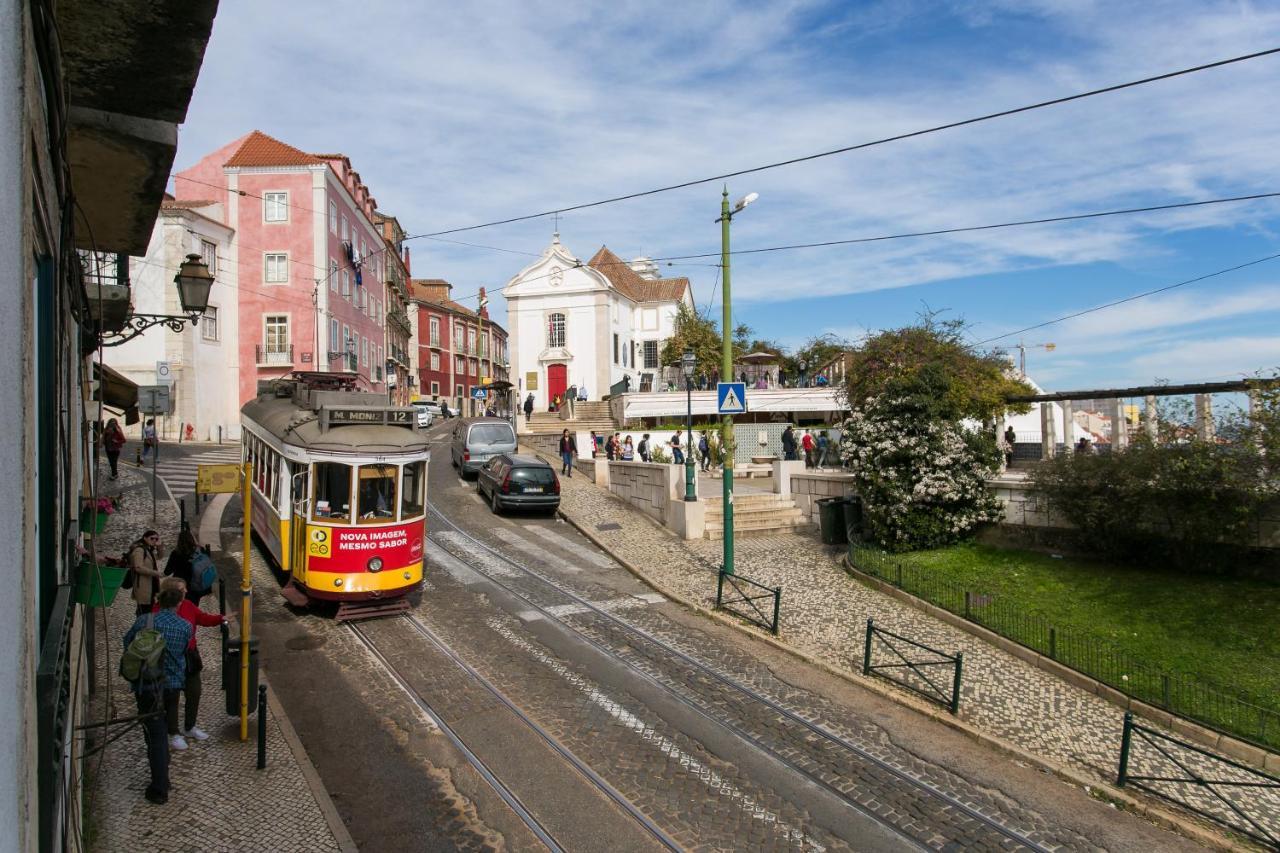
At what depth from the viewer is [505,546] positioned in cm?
1767

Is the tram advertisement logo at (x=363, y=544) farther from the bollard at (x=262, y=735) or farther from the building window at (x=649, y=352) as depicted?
the building window at (x=649, y=352)

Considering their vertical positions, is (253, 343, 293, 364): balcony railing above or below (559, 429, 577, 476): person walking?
above

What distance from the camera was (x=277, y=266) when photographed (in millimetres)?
36281

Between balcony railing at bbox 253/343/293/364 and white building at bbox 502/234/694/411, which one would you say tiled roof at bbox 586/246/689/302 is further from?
balcony railing at bbox 253/343/293/364

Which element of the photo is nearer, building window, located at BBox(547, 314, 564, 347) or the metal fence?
the metal fence

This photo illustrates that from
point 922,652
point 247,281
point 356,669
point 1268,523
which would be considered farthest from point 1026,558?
point 247,281

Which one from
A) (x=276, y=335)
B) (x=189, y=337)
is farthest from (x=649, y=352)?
(x=189, y=337)

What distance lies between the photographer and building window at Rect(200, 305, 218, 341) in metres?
33.3

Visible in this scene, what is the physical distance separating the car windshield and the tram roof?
41.6ft

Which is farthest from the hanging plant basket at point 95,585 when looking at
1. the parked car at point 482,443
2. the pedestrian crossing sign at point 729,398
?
the parked car at point 482,443

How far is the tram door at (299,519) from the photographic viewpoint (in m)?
11.5

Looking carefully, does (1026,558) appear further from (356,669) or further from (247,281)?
(247,281)

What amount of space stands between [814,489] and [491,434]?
37.8 feet

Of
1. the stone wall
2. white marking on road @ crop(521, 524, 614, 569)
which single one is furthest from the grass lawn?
white marking on road @ crop(521, 524, 614, 569)
